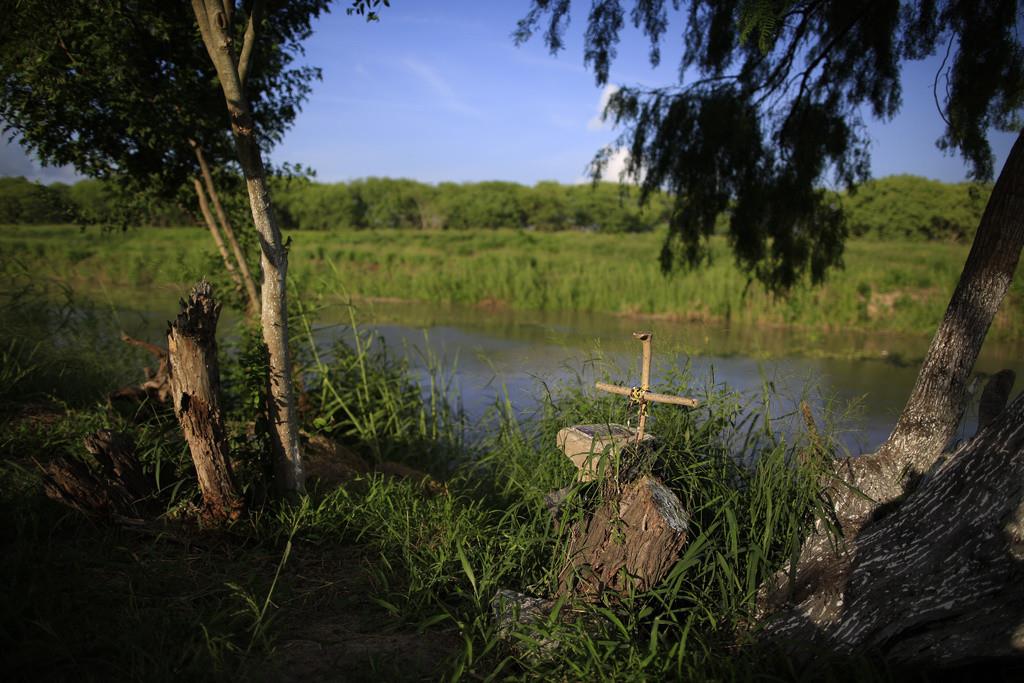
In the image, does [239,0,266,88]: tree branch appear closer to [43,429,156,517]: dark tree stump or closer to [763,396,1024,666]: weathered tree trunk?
[43,429,156,517]: dark tree stump

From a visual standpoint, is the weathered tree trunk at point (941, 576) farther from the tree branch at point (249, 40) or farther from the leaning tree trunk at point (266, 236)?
the tree branch at point (249, 40)

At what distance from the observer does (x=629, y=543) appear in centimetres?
245

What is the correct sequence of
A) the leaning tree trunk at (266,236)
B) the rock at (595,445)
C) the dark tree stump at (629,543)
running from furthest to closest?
the leaning tree trunk at (266,236)
the rock at (595,445)
the dark tree stump at (629,543)

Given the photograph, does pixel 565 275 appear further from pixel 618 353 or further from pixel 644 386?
pixel 644 386

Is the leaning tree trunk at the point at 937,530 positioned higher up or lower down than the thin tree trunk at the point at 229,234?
lower down

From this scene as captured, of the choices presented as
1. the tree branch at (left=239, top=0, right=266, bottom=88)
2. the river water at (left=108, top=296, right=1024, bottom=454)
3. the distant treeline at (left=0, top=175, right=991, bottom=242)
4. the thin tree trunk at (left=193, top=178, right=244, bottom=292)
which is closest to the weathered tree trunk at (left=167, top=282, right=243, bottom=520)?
the tree branch at (left=239, top=0, right=266, bottom=88)

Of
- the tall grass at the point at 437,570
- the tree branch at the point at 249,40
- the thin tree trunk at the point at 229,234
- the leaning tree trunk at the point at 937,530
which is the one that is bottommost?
the tall grass at the point at 437,570

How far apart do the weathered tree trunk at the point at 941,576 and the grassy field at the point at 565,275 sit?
3.76 metres

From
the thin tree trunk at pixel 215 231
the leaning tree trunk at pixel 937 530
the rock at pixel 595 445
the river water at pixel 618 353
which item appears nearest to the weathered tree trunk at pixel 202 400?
the rock at pixel 595 445

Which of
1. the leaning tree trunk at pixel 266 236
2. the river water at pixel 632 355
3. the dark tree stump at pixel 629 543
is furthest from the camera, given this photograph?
the river water at pixel 632 355

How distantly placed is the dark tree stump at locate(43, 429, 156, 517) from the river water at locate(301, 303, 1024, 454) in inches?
69.2

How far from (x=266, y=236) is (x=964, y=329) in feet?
10.4

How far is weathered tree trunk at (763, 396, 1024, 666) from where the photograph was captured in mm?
1953

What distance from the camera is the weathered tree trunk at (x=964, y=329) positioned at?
2752mm
